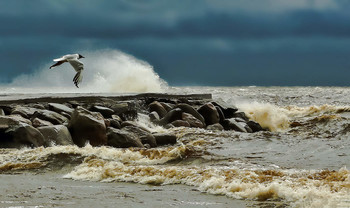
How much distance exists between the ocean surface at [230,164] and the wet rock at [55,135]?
0.49 meters

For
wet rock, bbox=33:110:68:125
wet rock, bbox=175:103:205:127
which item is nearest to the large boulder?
wet rock, bbox=33:110:68:125

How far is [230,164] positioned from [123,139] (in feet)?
7.62

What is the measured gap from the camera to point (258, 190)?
5.59 meters

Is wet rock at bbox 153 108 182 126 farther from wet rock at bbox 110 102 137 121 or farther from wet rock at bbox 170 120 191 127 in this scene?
wet rock at bbox 110 102 137 121

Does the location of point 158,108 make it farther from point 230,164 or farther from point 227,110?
point 230,164

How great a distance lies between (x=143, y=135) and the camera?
955cm

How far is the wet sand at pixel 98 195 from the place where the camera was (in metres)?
5.30

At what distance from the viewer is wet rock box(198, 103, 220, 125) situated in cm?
1293

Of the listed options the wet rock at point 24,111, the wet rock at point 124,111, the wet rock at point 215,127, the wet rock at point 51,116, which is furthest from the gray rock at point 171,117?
the wet rock at point 24,111

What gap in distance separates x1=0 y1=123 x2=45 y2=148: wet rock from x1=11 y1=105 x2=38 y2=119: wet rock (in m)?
1.65

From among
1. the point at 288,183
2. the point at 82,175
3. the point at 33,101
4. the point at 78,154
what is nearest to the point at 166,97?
the point at 33,101

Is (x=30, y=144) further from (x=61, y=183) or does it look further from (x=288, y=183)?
(x=288, y=183)

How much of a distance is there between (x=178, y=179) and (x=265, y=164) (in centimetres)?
158

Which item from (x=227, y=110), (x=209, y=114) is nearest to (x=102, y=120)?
(x=209, y=114)
